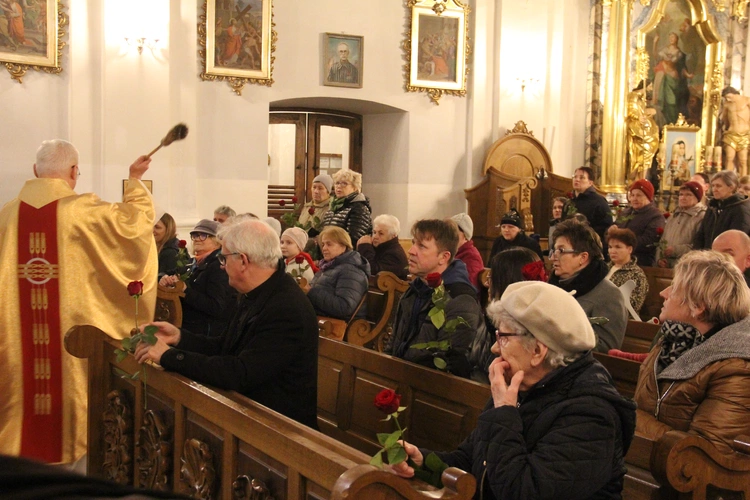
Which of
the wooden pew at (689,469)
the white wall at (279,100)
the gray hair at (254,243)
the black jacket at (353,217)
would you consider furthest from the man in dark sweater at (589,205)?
the wooden pew at (689,469)

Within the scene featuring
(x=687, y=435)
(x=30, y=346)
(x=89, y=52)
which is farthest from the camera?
(x=89, y=52)

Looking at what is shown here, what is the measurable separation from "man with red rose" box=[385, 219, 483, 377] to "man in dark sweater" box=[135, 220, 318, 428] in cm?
63

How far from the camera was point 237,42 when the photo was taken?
12000mm

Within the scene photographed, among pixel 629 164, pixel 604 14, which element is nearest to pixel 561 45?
pixel 604 14

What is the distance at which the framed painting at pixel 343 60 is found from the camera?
12680 mm

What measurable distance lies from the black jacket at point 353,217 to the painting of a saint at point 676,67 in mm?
8512

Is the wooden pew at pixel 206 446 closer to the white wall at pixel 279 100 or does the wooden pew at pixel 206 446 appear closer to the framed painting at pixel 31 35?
the white wall at pixel 279 100

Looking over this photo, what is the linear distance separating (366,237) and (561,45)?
7.69 m

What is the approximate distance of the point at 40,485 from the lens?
0.67 m

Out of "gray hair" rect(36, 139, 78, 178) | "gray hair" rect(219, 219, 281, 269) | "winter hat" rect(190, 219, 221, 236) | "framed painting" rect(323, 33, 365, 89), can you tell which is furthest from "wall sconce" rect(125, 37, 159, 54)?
"gray hair" rect(219, 219, 281, 269)

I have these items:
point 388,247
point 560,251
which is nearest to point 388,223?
point 388,247

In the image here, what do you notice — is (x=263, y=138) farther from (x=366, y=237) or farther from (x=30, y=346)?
(x=30, y=346)

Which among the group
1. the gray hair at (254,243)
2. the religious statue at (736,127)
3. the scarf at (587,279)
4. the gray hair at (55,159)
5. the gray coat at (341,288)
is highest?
the religious statue at (736,127)

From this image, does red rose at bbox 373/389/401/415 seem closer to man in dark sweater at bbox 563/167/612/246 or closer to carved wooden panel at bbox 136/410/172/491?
carved wooden panel at bbox 136/410/172/491
